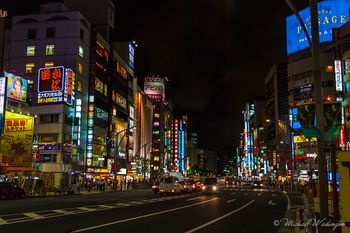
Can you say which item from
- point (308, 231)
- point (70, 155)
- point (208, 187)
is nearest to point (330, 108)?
point (208, 187)

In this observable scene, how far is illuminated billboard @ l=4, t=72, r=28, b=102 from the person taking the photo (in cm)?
5438

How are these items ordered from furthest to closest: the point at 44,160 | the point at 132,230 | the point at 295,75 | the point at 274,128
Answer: the point at 274,128, the point at 295,75, the point at 44,160, the point at 132,230

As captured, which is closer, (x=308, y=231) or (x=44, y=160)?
(x=308, y=231)

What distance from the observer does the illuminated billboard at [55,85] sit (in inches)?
2781

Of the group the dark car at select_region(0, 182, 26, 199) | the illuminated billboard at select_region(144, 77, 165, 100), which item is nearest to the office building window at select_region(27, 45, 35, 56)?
the dark car at select_region(0, 182, 26, 199)

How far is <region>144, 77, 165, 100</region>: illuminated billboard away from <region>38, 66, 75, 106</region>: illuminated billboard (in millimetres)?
83993

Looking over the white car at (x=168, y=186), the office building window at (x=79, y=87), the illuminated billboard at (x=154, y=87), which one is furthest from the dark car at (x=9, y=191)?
the illuminated billboard at (x=154, y=87)

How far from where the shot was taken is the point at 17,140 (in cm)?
5278

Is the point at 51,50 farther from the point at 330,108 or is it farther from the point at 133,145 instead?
the point at 330,108

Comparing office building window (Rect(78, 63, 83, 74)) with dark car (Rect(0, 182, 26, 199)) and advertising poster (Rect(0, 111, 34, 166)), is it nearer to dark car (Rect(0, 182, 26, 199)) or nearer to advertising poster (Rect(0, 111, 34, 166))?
advertising poster (Rect(0, 111, 34, 166))

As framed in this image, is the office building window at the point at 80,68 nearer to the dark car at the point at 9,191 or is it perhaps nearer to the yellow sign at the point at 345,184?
the dark car at the point at 9,191

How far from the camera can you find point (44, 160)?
7044cm

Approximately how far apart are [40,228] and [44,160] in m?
58.5

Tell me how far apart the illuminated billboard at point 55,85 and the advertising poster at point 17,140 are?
666 inches
